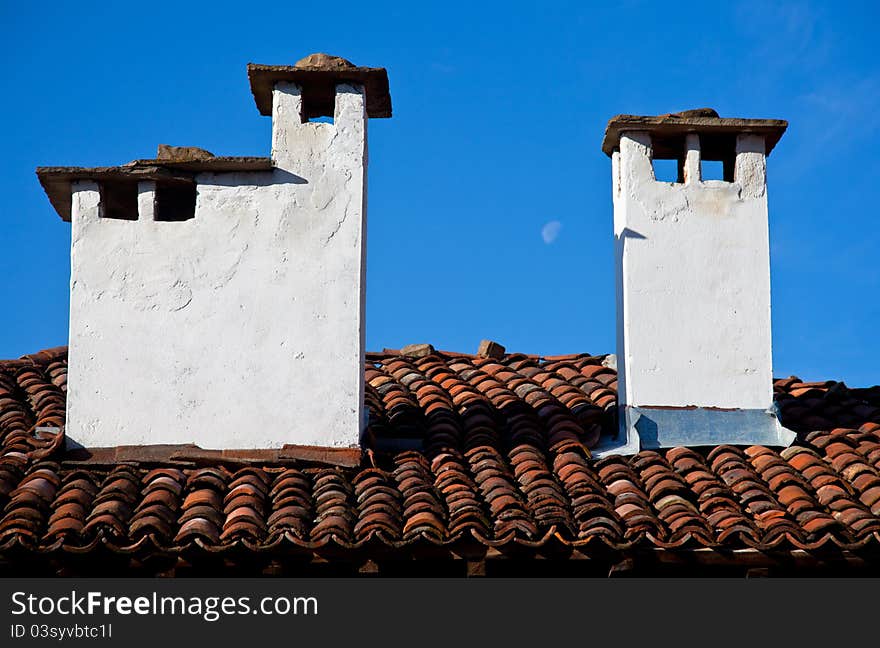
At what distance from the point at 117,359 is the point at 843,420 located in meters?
4.95

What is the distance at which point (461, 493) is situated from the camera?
9422 millimetres

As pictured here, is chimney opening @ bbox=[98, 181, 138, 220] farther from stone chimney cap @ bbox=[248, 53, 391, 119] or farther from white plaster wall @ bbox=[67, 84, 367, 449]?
stone chimney cap @ bbox=[248, 53, 391, 119]

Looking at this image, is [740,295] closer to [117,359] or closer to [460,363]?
[460,363]

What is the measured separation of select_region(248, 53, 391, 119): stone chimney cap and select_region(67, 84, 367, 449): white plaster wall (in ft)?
0.98

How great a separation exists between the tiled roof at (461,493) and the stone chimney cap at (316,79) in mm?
2161

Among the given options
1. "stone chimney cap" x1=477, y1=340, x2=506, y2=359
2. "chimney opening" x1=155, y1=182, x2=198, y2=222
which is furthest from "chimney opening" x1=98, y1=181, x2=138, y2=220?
"stone chimney cap" x1=477, y1=340, x2=506, y2=359

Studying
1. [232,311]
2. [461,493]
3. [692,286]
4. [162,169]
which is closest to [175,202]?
[162,169]

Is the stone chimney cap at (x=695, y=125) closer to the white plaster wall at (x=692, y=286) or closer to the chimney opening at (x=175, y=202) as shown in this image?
the white plaster wall at (x=692, y=286)

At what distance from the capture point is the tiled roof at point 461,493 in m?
8.80

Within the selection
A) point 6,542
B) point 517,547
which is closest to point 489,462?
point 517,547

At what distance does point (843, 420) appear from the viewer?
36.6 ft

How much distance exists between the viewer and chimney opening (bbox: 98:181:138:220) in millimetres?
10516

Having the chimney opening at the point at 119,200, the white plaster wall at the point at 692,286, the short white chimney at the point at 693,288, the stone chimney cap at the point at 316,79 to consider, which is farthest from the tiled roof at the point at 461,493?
the stone chimney cap at the point at 316,79

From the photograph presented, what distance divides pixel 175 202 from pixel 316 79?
1.24m
